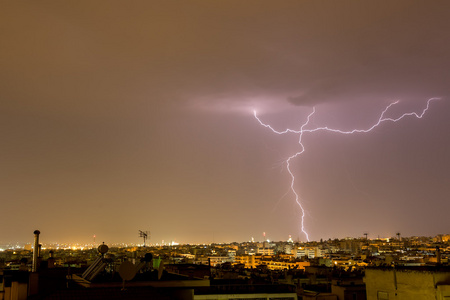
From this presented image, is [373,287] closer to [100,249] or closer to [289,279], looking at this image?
[100,249]

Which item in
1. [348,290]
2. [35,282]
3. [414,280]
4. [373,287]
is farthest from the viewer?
[348,290]

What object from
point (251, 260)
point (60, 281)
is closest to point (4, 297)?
point (60, 281)

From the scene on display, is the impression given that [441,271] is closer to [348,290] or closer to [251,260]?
[348,290]

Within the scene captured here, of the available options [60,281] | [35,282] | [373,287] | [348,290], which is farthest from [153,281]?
[348,290]

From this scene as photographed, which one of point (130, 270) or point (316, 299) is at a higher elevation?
point (130, 270)

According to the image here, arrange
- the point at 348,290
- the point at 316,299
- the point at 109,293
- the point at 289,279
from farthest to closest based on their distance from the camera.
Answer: the point at 289,279
the point at 348,290
the point at 316,299
the point at 109,293

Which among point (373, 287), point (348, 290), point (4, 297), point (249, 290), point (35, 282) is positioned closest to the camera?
point (4, 297)

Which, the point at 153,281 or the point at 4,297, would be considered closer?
the point at 4,297

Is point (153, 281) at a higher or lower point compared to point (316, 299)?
higher

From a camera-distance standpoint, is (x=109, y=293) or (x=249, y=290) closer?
(x=109, y=293)
